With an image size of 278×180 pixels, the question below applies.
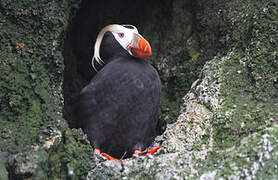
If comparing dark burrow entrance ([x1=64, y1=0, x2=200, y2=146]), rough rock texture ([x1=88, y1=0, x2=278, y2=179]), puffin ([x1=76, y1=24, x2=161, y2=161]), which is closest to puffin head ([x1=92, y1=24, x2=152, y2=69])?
puffin ([x1=76, y1=24, x2=161, y2=161])

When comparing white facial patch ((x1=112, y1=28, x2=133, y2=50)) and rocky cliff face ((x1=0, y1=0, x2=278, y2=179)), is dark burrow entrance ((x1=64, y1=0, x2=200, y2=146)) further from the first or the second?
white facial patch ((x1=112, y1=28, x2=133, y2=50))

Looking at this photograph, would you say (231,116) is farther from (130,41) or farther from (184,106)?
(130,41)

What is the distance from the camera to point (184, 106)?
312 centimetres

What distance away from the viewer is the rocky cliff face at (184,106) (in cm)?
226

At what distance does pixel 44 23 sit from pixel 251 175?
193 centimetres

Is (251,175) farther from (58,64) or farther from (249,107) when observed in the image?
(58,64)

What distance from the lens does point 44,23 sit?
9.59ft

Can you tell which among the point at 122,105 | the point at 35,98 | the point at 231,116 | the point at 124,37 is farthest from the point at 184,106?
the point at 35,98

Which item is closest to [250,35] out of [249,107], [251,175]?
[249,107]

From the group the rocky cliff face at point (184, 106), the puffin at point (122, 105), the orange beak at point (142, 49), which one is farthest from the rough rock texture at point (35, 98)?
the orange beak at point (142, 49)

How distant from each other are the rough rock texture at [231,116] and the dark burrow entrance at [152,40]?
0.55 m

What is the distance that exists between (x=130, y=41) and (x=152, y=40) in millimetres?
948

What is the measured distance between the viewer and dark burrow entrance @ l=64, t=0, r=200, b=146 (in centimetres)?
376

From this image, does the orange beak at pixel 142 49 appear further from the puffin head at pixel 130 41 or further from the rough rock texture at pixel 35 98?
the rough rock texture at pixel 35 98
